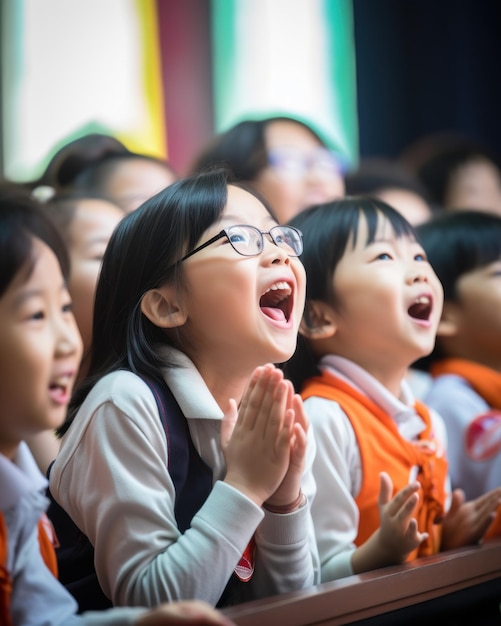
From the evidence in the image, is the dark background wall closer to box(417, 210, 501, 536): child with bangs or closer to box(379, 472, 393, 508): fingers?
box(417, 210, 501, 536): child with bangs

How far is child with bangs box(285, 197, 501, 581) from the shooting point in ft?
3.68

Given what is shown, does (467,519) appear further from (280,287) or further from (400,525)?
(280,287)

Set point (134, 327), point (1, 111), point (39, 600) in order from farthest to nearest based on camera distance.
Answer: point (1, 111)
point (134, 327)
point (39, 600)

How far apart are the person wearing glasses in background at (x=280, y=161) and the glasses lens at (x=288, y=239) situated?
0.58 meters

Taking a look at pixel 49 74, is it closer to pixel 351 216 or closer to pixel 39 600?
pixel 351 216

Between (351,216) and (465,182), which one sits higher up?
(351,216)

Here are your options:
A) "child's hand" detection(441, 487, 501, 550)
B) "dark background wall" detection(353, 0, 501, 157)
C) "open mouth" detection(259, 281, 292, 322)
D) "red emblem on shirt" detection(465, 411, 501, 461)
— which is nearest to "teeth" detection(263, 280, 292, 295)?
"open mouth" detection(259, 281, 292, 322)

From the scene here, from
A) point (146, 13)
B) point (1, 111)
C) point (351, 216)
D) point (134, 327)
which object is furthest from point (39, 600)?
point (146, 13)

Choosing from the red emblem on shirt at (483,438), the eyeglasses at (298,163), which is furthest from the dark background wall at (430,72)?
the red emblem on shirt at (483,438)

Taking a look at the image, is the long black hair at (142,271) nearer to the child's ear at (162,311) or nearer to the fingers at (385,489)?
the child's ear at (162,311)

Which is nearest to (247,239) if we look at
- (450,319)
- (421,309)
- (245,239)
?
(245,239)

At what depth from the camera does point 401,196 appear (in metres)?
1.84

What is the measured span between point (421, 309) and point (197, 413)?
0.41 metres

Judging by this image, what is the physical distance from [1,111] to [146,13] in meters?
0.46
